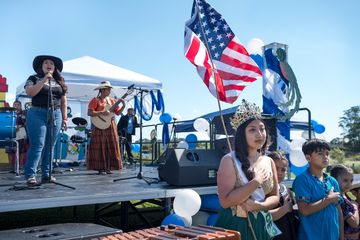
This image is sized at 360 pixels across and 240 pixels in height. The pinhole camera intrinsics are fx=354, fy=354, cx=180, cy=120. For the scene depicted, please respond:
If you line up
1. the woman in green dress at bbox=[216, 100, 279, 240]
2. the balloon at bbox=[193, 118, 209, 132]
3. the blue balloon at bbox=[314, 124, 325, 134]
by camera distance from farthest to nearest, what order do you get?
1. the blue balloon at bbox=[314, 124, 325, 134]
2. the balloon at bbox=[193, 118, 209, 132]
3. the woman in green dress at bbox=[216, 100, 279, 240]

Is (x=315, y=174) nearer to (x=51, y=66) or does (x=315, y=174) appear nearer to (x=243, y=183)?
(x=243, y=183)

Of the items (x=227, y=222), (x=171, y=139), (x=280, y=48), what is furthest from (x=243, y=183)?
(x=171, y=139)

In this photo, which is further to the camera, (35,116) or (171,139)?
(171,139)

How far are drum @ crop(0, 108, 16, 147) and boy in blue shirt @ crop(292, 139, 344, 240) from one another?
5811mm

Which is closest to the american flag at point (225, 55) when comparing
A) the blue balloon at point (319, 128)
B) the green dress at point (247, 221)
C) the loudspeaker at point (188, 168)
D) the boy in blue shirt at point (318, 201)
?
the loudspeaker at point (188, 168)

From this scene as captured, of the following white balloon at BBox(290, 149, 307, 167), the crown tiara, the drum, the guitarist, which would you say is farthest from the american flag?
the drum

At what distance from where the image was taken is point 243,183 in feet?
7.18

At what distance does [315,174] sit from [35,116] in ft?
9.99

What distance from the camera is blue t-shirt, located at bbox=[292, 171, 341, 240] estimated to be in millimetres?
2973

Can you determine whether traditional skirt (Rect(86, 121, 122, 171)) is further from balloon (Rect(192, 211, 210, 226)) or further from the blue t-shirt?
the blue t-shirt

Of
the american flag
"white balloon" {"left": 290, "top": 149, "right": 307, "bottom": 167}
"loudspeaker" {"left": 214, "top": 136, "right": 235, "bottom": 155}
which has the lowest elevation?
"white balloon" {"left": 290, "top": 149, "right": 307, "bottom": 167}

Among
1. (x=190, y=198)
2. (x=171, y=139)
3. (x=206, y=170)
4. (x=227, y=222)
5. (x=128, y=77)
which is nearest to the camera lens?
(x=227, y=222)

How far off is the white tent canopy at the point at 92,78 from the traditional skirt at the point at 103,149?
3.89 meters

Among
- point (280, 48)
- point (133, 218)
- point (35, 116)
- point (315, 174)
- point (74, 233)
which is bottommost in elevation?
point (133, 218)
